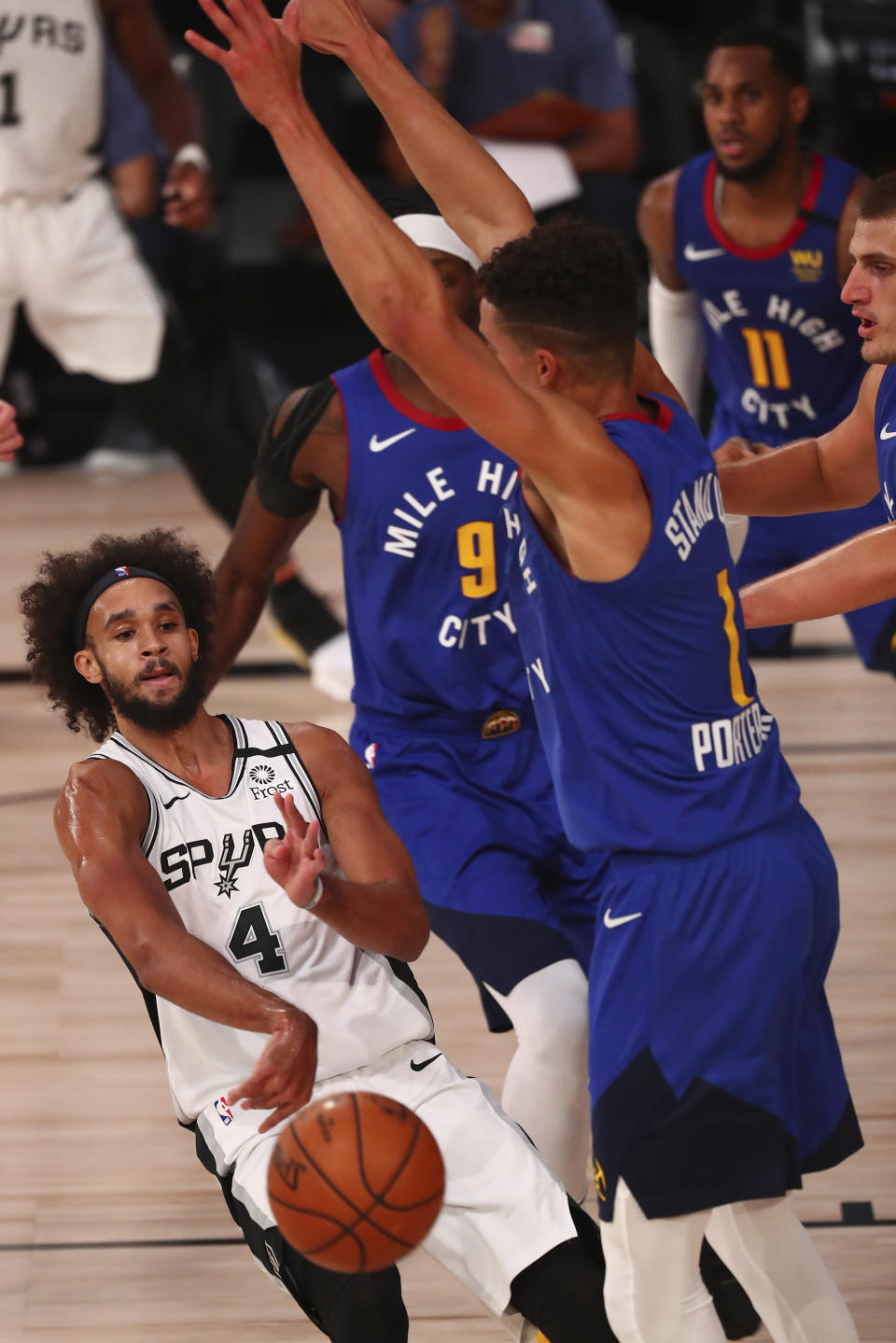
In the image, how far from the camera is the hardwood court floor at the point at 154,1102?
348cm

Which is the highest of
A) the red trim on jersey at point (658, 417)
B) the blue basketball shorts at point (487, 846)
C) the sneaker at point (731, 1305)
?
the red trim on jersey at point (658, 417)

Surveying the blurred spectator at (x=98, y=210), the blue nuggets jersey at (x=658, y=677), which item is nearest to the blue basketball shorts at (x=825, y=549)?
the blurred spectator at (x=98, y=210)

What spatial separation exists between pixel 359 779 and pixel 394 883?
9.0 inches

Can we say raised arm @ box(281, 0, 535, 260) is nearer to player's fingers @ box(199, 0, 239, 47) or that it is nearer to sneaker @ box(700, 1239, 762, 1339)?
player's fingers @ box(199, 0, 239, 47)

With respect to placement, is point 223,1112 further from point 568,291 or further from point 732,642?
point 568,291

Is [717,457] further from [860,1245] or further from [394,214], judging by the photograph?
[860,1245]

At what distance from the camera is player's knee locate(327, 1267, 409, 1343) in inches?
111

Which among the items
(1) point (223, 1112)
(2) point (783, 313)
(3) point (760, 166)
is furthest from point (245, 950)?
(3) point (760, 166)

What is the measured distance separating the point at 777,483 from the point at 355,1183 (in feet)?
4.97

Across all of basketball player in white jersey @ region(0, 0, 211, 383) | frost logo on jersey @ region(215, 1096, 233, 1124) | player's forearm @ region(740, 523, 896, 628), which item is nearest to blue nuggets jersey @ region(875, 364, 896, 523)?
player's forearm @ region(740, 523, 896, 628)

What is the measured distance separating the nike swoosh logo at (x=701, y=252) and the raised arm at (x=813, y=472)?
→ 215 cm

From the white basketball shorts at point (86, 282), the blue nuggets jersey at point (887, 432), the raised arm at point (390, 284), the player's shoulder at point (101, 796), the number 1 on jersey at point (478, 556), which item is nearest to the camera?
the raised arm at point (390, 284)

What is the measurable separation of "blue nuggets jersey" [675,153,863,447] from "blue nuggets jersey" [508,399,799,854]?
2756 millimetres

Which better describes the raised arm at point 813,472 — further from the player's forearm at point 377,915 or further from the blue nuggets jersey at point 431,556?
the player's forearm at point 377,915
